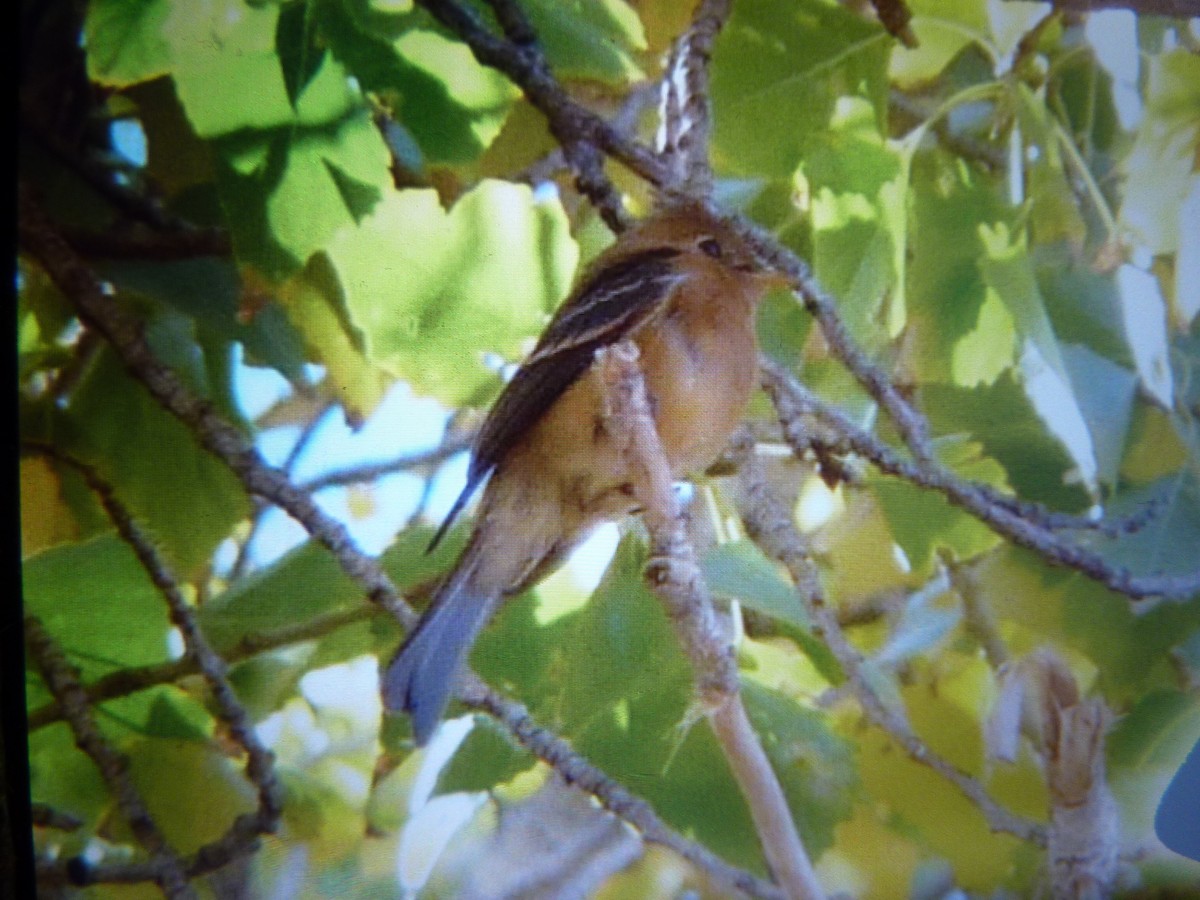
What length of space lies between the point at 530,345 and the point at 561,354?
3 cm

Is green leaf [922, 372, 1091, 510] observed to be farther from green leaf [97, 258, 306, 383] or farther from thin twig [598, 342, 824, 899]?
green leaf [97, 258, 306, 383]

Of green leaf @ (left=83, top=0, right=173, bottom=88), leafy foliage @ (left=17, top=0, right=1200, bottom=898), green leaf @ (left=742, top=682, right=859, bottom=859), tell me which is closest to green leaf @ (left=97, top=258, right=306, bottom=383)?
leafy foliage @ (left=17, top=0, right=1200, bottom=898)

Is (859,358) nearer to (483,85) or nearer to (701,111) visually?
(701,111)

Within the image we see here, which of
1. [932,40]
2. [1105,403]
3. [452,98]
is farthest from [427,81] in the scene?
[1105,403]

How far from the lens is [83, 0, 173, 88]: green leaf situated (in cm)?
74

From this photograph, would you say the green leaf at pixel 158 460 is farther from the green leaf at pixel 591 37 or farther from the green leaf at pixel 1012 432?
the green leaf at pixel 1012 432

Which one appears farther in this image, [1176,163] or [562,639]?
[1176,163]

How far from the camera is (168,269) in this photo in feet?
2.56

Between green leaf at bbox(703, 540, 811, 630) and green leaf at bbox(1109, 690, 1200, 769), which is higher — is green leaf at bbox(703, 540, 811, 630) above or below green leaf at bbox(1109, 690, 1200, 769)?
above

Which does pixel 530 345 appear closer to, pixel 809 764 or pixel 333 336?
pixel 333 336

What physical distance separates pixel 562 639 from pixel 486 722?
9 cm

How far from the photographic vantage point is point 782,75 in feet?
2.84

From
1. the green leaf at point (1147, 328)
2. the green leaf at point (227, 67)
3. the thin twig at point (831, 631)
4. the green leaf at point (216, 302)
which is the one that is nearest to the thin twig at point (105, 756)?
the green leaf at point (216, 302)

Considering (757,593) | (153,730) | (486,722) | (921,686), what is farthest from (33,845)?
(921,686)
